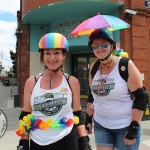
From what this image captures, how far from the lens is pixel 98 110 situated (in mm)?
2340

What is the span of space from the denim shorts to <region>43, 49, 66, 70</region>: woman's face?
0.83 metres

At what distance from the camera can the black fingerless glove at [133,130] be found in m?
2.04

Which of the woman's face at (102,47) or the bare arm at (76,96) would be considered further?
the woman's face at (102,47)

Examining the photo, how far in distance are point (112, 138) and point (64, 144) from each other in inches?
24.0

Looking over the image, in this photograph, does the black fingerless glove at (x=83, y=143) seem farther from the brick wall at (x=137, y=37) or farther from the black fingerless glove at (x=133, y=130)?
the brick wall at (x=137, y=37)

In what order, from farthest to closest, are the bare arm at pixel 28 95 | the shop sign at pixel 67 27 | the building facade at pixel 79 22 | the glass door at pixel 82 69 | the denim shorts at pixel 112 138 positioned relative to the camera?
1. the glass door at pixel 82 69
2. the shop sign at pixel 67 27
3. the building facade at pixel 79 22
4. the denim shorts at pixel 112 138
5. the bare arm at pixel 28 95

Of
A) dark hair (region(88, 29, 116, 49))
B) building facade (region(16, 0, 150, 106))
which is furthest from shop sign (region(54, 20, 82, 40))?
dark hair (region(88, 29, 116, 49))

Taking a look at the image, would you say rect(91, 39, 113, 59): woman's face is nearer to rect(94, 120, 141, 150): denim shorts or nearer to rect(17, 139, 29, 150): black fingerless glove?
rect(94, 120, 141, 150): denim shorts

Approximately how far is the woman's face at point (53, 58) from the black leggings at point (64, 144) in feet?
2.02

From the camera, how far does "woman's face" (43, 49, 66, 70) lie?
2.01 metres

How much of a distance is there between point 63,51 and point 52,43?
15cm

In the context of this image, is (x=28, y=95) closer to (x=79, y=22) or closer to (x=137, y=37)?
(x=137, y=37)

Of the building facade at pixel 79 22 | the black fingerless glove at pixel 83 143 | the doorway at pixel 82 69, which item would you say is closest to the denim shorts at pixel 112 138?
the black fingerless glove at pixel 83 143

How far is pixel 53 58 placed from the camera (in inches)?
78.7
